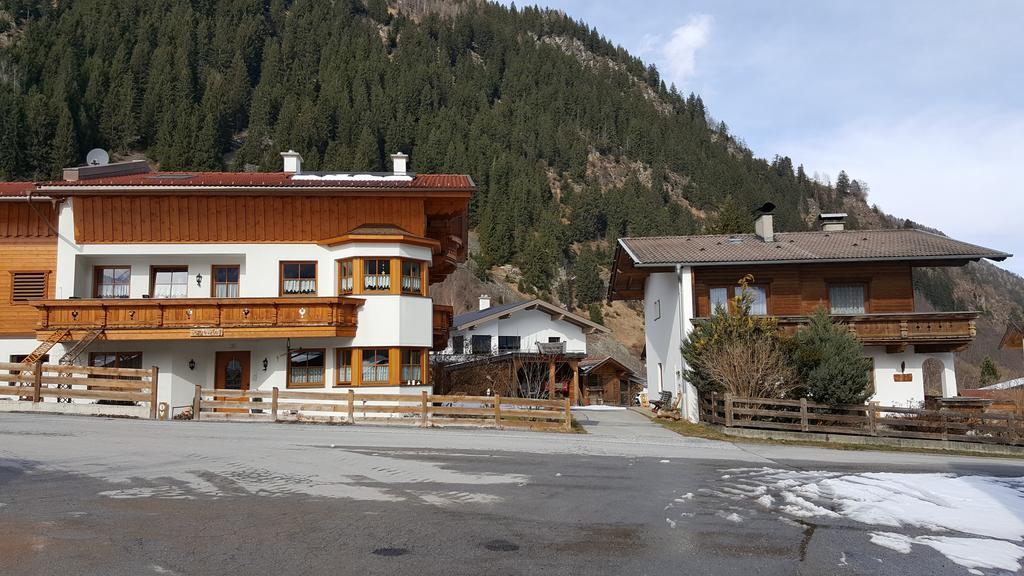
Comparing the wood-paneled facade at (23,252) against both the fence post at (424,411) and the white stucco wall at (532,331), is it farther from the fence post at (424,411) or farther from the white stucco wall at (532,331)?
the white stucco wall at (532,331)

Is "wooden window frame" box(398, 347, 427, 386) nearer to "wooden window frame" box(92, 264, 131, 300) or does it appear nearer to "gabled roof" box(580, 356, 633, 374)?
"wooden window frame" box(92, 264, 131, 300)

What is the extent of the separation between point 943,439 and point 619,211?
100088mm

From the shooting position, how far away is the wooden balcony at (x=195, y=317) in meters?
23.2

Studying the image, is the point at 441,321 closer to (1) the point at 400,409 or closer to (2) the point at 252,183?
(1) the point at 400,409

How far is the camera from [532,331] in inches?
1859

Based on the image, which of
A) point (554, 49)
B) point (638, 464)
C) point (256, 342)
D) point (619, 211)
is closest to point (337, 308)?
point (256, 342)

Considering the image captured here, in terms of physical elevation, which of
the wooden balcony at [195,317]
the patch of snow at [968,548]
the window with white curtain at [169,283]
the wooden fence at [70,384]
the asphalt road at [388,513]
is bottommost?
the patch of snow at [968,548]

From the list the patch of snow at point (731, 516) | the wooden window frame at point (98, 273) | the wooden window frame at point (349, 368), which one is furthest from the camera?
the wooden window frame at point (98, 273)

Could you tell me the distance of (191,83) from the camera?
4478 inches

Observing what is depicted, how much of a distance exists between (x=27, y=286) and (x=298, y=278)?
32.1 ft

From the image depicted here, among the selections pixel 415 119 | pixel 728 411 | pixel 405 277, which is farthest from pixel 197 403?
pixel 415 119

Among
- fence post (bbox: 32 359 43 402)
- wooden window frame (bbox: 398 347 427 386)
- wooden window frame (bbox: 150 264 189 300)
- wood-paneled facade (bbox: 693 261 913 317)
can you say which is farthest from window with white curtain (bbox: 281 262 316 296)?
wood-paneled facade (bbox: 693 261 913 317)

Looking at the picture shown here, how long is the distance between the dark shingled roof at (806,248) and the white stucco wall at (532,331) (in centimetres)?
1821

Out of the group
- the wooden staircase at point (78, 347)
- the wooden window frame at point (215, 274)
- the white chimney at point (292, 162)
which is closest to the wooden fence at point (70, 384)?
the wooden staircase at point (78, 347)
